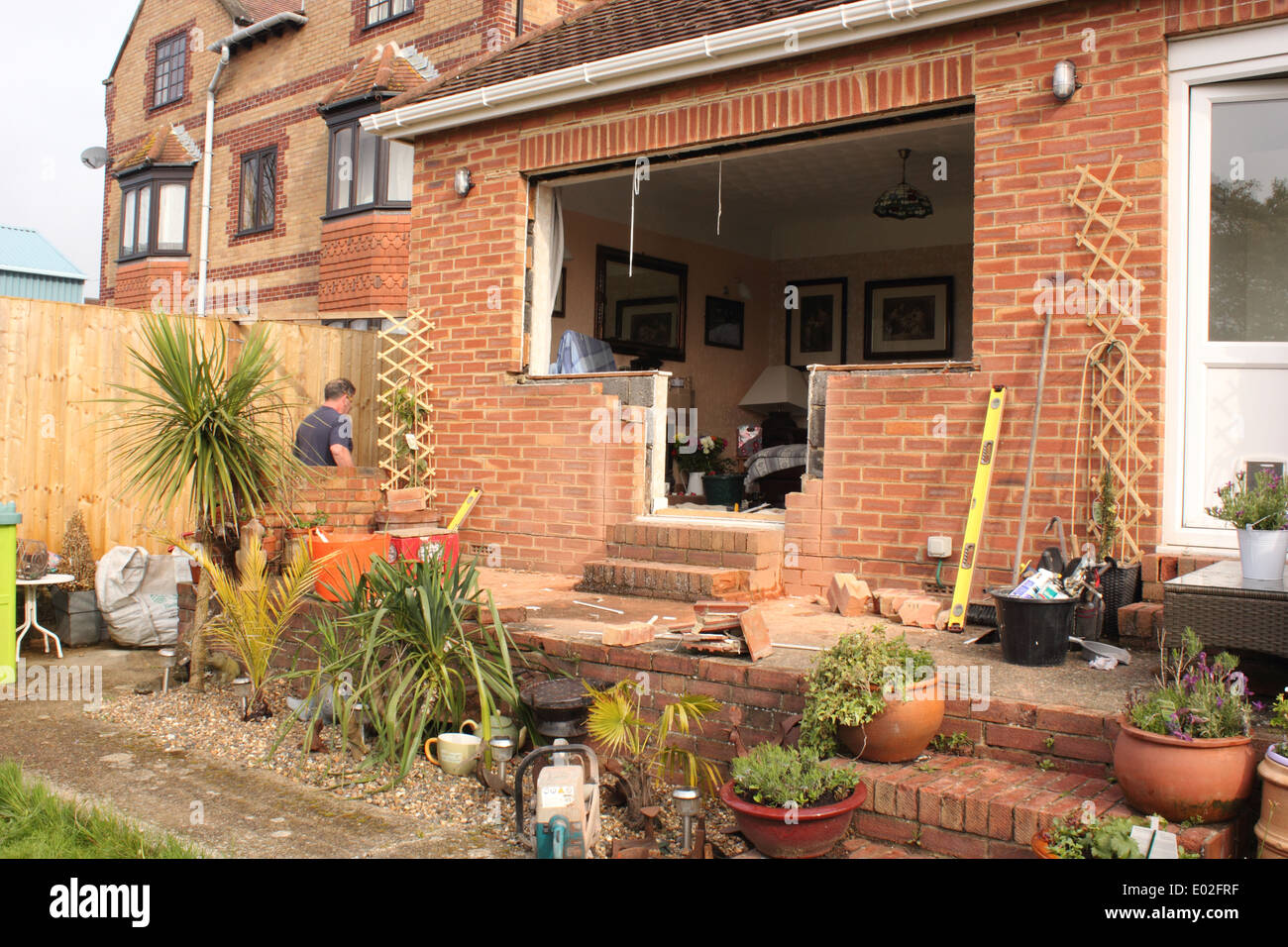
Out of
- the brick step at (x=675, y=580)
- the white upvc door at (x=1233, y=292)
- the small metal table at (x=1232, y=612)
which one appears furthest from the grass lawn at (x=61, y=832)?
the white upvc door at (x=1233, y=292)

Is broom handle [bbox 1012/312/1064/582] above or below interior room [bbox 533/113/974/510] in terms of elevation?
below

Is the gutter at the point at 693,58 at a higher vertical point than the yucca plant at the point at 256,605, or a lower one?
higher

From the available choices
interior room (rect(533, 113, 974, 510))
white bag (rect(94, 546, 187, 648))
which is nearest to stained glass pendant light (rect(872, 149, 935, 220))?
interior room (rect(533, 113, 974, 510))

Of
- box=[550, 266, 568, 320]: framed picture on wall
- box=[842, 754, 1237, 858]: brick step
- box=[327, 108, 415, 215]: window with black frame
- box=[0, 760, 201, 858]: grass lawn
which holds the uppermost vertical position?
box=[327, 108, 415, 215]: window with black frame

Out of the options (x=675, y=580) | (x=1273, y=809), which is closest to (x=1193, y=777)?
(x=1273, y=809)

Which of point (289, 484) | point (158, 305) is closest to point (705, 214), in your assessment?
point (289, 484)

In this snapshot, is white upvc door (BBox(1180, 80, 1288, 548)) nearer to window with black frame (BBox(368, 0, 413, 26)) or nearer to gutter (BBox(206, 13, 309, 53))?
window with black frame (BBox(368, 0, 413, 26))

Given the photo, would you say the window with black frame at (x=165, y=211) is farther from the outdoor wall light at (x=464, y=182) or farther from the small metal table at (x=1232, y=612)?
the small metal table at (x=1232, y=612)

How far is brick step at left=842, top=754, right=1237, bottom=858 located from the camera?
3500mm

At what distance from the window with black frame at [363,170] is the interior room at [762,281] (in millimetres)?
A: 5613

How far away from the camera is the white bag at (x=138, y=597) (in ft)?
25.9

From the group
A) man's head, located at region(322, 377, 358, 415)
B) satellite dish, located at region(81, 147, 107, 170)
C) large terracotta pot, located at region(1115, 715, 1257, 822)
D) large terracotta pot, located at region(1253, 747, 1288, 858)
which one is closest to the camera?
large terracotta pot, located at region(1253, 747, 1288, 858)

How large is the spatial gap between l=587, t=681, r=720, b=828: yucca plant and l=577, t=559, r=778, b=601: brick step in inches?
78.7

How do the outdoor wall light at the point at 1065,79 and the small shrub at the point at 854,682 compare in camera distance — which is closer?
the small shrub at the point at 854,682
